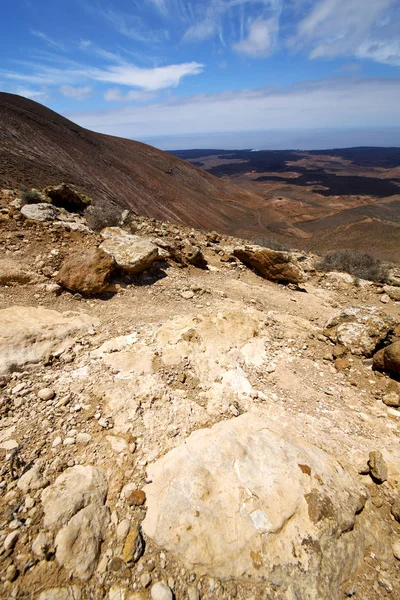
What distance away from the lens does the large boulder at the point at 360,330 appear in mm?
4641

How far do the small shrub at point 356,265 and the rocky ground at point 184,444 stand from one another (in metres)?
4.97

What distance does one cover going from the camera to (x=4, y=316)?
157 inches

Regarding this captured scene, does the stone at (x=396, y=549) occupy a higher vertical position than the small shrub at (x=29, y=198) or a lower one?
lower

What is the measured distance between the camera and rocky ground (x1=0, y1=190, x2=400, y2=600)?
2.06 meters

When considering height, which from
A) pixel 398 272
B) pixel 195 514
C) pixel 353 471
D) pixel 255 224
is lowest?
pixel 255 224

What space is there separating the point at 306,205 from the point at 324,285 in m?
47.7

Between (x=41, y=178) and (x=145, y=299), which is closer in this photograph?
(x=145, y=299)

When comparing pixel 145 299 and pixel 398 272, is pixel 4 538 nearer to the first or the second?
pixel 145 299

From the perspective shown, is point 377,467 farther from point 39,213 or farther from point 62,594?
point 39,213

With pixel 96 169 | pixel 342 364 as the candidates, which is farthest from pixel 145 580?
pixel 96 169

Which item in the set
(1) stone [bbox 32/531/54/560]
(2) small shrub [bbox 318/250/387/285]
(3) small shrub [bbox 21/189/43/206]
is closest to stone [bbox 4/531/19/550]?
(1) stone [bbox 32/531/54/560]

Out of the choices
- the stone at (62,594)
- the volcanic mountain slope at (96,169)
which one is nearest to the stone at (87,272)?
the stone at (62,594)

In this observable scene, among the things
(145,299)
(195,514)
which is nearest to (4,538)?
(195,514)

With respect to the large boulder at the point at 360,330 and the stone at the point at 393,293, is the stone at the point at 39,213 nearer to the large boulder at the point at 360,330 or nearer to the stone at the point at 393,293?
the large boulder at the point at 360,330
